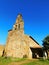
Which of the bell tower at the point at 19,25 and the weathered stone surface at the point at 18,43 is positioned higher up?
the bell tower at the point at 19,25

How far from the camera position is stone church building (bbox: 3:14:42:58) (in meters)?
39.0

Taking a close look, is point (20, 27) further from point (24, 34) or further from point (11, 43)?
point (11, 43)

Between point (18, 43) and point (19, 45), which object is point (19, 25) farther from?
point (19, 45)

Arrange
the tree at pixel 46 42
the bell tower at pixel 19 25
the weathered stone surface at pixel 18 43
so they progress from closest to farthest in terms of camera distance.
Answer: the tree at pixel 46 42, the weathered stone surface at pixel 18 43, the bell tower at pixel 19 25

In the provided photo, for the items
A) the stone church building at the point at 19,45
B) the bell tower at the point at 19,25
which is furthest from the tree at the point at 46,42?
the bell tower at the point at 19,25

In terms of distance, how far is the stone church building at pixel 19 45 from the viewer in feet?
128

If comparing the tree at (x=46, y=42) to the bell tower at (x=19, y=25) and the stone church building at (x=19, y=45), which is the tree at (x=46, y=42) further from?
the bell tower at (x=19, y=25)

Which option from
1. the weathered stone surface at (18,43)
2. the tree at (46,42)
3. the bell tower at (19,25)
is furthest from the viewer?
the bell tower at (19,25)

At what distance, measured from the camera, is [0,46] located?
150 feet

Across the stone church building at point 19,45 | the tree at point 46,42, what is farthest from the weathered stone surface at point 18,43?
the tree at point 46,42

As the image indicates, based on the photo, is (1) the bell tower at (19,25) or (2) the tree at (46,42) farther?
(1) the bell tower at (19,25)

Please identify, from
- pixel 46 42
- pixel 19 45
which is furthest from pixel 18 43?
pixel 46 42

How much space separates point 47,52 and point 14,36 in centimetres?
1089

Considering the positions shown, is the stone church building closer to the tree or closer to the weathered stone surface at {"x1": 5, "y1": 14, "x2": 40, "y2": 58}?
the weathered stone surface at {"x1": 5, "y1": 14, "x2": 40, "y2": 58}
